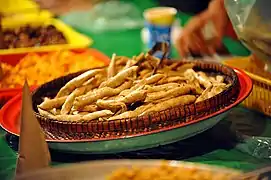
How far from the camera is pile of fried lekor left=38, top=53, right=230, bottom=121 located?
4.24 ft

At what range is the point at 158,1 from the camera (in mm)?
3406

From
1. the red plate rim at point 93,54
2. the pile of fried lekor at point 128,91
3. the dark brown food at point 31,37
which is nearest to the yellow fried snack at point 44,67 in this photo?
the red plate rim at point 93,54

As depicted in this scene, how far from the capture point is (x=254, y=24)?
1.44 m

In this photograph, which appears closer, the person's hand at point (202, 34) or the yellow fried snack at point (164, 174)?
the yellow fried snack at point (164, 174)

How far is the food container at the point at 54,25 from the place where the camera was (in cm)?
217

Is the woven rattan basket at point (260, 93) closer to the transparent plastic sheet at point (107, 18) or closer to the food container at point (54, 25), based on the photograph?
the food container at point (54, 25)

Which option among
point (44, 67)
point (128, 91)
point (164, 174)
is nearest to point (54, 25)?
point (44, 67)

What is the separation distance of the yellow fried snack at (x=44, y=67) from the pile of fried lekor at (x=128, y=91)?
0.47m

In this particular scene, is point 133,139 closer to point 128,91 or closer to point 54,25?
point 128,91

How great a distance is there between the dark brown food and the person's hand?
507 millimetres

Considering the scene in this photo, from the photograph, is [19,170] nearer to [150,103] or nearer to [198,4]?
[150,103]

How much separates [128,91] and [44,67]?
71cm

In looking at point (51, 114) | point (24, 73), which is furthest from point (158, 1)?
point (51, 114)

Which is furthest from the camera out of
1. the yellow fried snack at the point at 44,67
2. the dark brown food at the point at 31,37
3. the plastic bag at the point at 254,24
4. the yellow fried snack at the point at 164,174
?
the dark brown food at the point at 31,37
